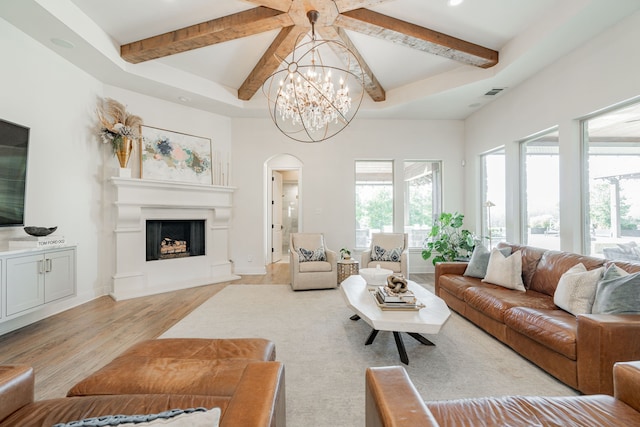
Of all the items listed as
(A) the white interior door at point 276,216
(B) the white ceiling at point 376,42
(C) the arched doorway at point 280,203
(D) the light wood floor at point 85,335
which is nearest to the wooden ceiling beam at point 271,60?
(B) the white ceiling at point 376,42

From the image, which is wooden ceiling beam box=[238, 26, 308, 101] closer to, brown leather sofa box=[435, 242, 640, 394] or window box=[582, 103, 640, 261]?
brown leather sofa box=[435, 242, 640, 394]

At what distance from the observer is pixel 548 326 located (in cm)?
206

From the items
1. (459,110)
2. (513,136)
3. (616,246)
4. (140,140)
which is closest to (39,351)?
(140,140)

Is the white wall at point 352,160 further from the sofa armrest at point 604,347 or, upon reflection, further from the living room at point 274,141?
the sofa armrest at point 604,347

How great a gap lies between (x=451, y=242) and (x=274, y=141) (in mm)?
3959

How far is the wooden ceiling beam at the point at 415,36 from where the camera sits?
301 cm

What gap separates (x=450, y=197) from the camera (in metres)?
5.79

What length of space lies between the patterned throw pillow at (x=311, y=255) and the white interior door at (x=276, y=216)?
2.47 meters

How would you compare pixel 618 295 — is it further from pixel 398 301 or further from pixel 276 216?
pixel 276 216

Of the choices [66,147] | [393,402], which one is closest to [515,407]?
[393,402]

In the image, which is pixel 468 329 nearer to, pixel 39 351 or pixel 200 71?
pixel 39 351

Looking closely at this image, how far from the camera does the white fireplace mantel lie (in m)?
4.22

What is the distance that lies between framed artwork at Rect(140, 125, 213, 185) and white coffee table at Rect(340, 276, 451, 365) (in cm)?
367

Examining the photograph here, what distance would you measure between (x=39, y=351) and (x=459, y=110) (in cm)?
666
